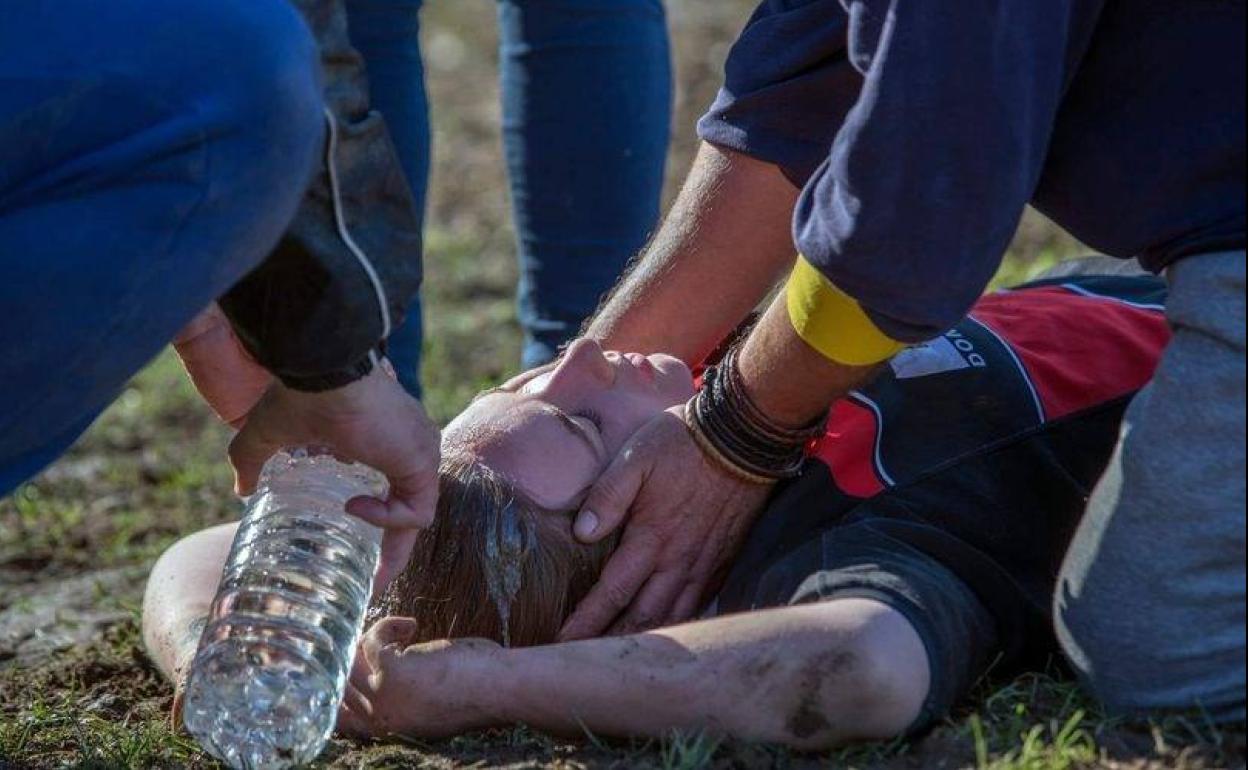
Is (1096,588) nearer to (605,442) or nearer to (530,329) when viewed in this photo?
(605,442)

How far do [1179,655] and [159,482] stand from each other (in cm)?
323

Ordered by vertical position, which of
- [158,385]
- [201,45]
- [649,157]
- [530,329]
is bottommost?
[158,385]

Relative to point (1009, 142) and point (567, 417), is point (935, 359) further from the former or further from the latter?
point (1009, 142)

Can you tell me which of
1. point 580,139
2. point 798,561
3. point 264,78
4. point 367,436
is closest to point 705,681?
point 798,561

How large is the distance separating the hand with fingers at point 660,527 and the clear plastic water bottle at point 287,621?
0.38 metres

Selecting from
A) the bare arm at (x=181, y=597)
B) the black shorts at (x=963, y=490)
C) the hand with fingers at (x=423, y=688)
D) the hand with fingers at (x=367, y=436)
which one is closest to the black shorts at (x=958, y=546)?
the black shorts at (x=963, y=490)

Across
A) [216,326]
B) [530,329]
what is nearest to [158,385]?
[530,329]

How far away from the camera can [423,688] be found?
114 inches

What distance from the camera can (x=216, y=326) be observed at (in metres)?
3.44

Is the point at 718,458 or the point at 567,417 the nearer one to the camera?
the point at 718,458

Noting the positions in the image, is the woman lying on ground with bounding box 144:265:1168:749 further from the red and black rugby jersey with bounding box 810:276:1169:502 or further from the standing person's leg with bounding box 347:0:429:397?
the standing person's leg with bounding box 347:0:429:397

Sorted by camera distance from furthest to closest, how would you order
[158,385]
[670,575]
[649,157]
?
[158,385] < [649,157] < [670,575]

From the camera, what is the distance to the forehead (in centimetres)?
322

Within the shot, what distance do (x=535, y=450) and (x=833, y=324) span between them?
0.60 metres
